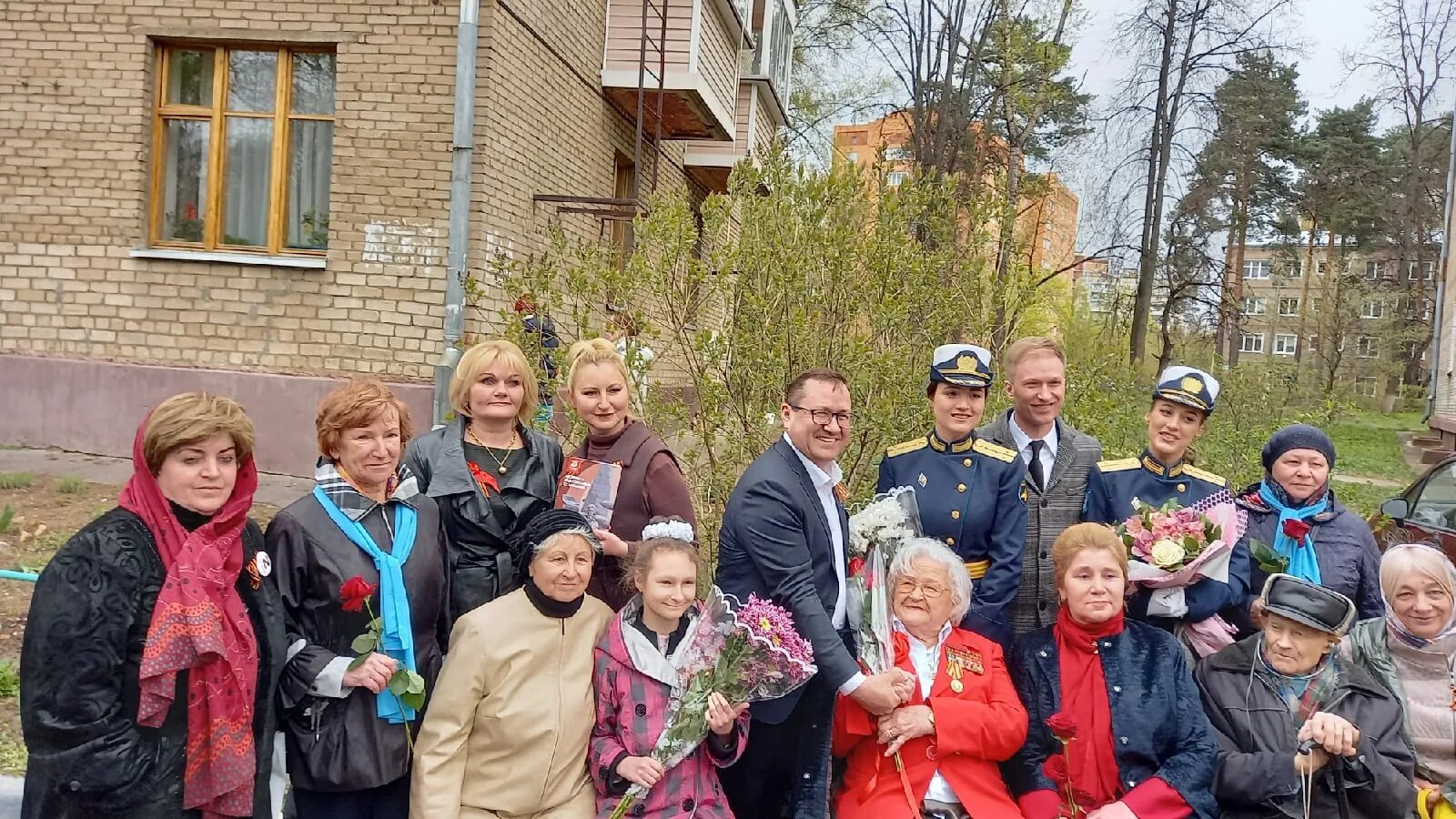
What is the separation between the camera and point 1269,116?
2227 cm

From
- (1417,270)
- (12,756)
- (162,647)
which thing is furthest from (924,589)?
(1417,270)

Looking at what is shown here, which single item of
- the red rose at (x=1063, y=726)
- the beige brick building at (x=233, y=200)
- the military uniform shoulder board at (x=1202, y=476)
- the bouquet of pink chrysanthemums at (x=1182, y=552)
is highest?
the beige brick building at (x=233, y=200)

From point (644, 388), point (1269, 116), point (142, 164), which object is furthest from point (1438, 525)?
point (1269, 116)

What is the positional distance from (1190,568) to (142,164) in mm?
9820

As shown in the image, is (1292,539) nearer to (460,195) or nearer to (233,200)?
(460,195)

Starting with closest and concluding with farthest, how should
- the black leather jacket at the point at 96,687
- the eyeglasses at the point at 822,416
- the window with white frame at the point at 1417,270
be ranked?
the black leather jacket at the point at 96,687 < the eyeglasses at the point at 822,416 < the window with white frame at the point at 1417,270

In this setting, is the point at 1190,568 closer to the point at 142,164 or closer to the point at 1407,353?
the point at 142,164

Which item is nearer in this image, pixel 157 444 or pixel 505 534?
pixel 157 444

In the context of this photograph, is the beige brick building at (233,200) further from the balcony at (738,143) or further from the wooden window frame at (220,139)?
the balcony at (738,143)

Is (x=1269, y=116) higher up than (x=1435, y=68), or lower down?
lower down

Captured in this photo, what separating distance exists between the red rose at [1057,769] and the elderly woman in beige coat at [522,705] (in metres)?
1.56

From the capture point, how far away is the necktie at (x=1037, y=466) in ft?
13.1

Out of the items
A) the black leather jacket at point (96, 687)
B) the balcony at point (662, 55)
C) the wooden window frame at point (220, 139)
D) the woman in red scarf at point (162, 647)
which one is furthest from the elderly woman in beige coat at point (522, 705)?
the balcony at point (662, 55)

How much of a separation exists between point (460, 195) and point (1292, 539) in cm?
758
